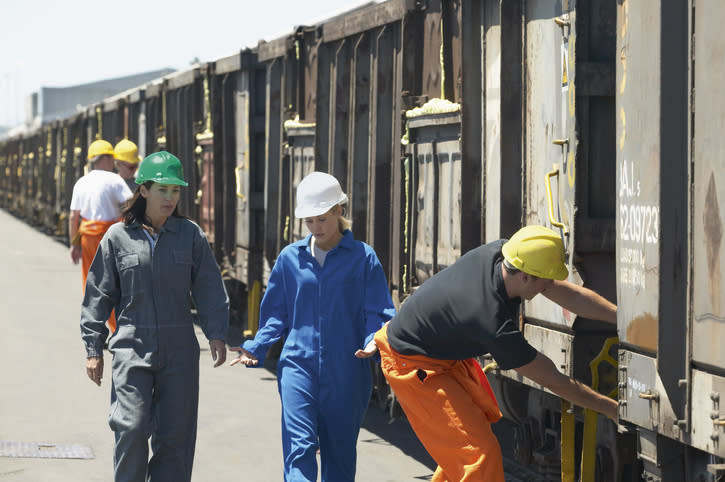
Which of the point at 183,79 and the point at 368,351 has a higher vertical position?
the point at 183,79

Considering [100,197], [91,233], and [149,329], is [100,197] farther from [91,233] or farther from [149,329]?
[149,329]

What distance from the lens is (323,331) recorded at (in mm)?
6090

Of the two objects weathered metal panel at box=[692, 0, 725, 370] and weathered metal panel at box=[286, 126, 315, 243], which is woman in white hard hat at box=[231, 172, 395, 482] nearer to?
weathered metal panel at box=[692, 0, 725, 370]

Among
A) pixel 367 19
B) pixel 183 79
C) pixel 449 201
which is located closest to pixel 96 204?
pixel 367 19

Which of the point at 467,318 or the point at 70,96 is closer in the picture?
the point at 467,318

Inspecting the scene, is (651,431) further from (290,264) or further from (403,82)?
(403,82)

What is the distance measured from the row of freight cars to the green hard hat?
1843mm

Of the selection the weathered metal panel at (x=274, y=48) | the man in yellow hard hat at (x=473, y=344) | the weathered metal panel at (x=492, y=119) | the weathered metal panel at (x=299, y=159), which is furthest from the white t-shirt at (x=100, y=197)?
the man in yellow hard hat at (x=473, y=344)

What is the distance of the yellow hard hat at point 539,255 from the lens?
4.84 meters

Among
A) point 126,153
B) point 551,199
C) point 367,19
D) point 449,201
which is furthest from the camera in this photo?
point 126,153

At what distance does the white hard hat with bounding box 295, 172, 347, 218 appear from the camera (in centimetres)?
597

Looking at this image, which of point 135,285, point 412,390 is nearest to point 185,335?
point 135,285

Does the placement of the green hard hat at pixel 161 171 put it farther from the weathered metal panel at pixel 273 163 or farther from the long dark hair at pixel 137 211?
the weathered metal panel at pixel 273 163

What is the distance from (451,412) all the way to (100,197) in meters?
7.47
